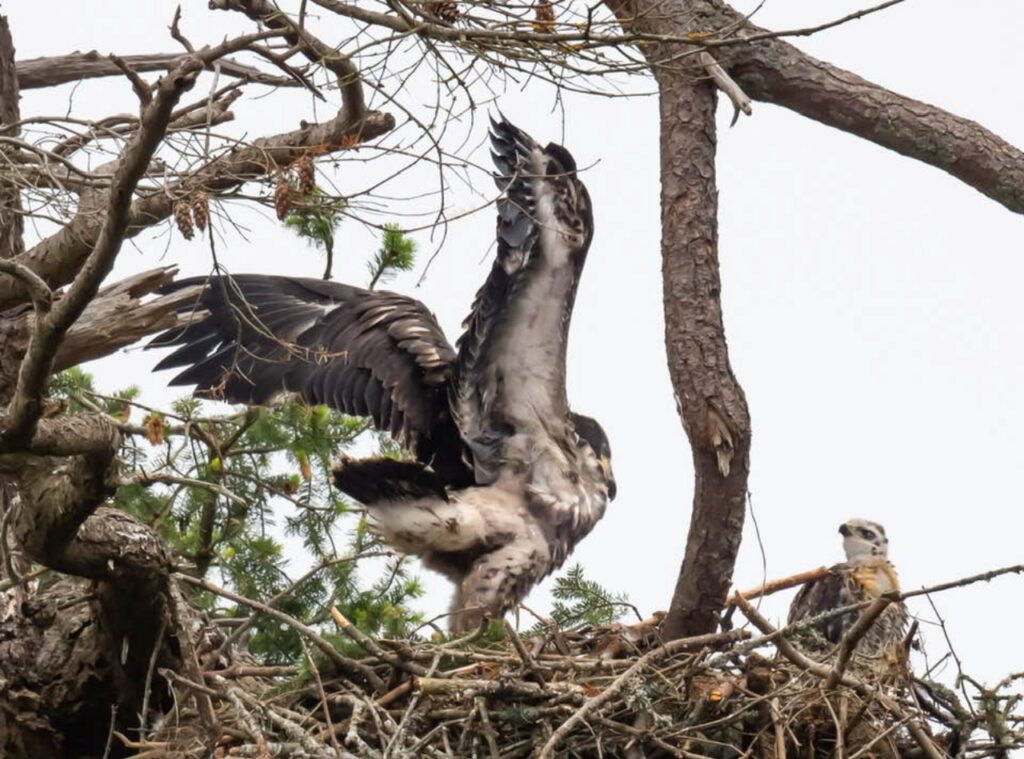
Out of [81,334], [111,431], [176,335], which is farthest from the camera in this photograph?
[176,335]

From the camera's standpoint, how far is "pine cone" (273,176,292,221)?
13.8 feet

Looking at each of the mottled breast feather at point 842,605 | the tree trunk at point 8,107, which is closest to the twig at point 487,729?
the mottled breast feather at point 842,605

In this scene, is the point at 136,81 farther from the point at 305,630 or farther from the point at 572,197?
the point at 572,197

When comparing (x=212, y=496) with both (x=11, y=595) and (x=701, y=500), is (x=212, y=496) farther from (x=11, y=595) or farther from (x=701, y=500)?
(x=701, y=500)

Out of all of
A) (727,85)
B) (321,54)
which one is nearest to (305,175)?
(321,54)

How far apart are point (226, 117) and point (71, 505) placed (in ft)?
6.24

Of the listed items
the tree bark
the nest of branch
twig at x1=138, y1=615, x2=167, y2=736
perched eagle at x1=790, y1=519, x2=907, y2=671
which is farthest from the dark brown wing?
twig at x1=138, y1=615, x2=167, y2=736

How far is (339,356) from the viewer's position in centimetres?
575

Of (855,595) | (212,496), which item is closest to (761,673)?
(855,595)

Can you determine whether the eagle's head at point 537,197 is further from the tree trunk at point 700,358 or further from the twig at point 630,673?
the twig at point 630,673

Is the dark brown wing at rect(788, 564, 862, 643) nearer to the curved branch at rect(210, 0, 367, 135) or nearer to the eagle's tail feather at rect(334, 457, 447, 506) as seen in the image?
the eagle's tail feather at rect(334, 457, 447, 506)

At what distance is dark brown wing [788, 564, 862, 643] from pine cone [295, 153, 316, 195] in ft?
8.76

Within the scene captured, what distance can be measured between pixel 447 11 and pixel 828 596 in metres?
2.84

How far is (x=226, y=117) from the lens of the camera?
527 cm
